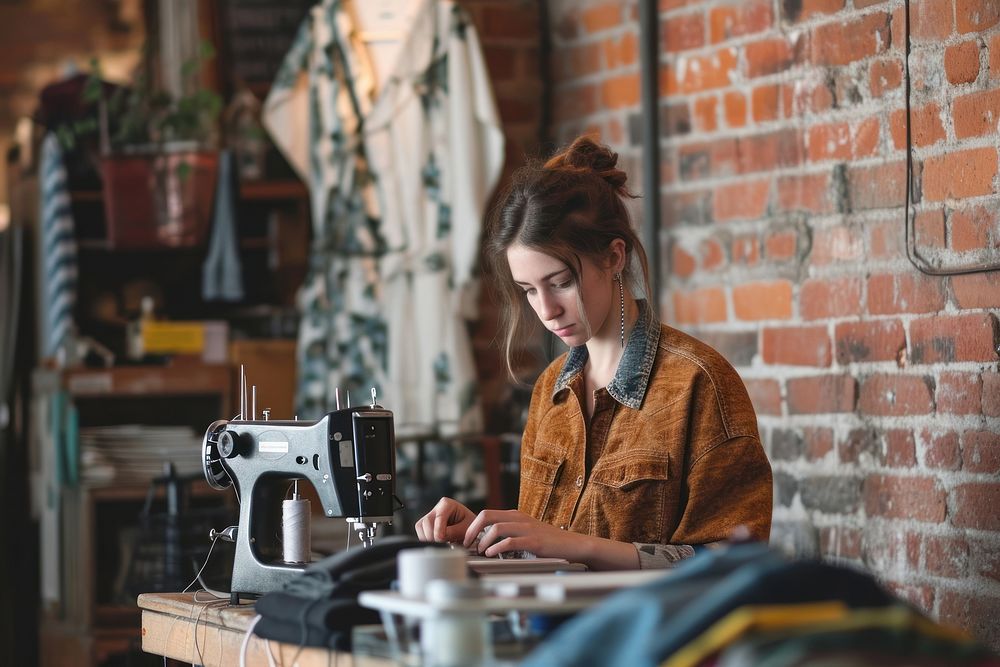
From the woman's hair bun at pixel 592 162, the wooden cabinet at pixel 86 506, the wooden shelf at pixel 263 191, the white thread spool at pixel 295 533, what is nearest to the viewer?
the white thread spool at pixel 295 533

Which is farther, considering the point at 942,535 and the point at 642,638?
the point at 942,535

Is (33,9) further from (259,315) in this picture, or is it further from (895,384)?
(895,384)

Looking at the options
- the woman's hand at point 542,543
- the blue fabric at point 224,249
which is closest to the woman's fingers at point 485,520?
the woman's hand at point 542,543

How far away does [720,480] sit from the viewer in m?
2.06

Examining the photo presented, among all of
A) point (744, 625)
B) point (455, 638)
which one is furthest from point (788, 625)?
point (455, 638)

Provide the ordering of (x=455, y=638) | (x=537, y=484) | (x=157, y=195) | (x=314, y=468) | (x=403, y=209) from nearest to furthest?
(x=455, y=638), (x=314, y=468), (x=537, y=484), (x=403, y=209), (x=157, y=195)

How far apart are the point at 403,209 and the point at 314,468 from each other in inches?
64.4

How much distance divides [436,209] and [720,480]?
1641 mm

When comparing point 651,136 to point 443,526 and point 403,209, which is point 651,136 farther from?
point 443,526

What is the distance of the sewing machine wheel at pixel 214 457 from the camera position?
83.7 inches

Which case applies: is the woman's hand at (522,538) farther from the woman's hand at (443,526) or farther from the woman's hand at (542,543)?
the woman's hand at (443,526)

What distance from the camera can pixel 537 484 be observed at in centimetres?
234

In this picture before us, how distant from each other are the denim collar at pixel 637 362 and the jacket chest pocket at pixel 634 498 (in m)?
0.10

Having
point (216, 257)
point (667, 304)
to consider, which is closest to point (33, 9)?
point (216, 257)
